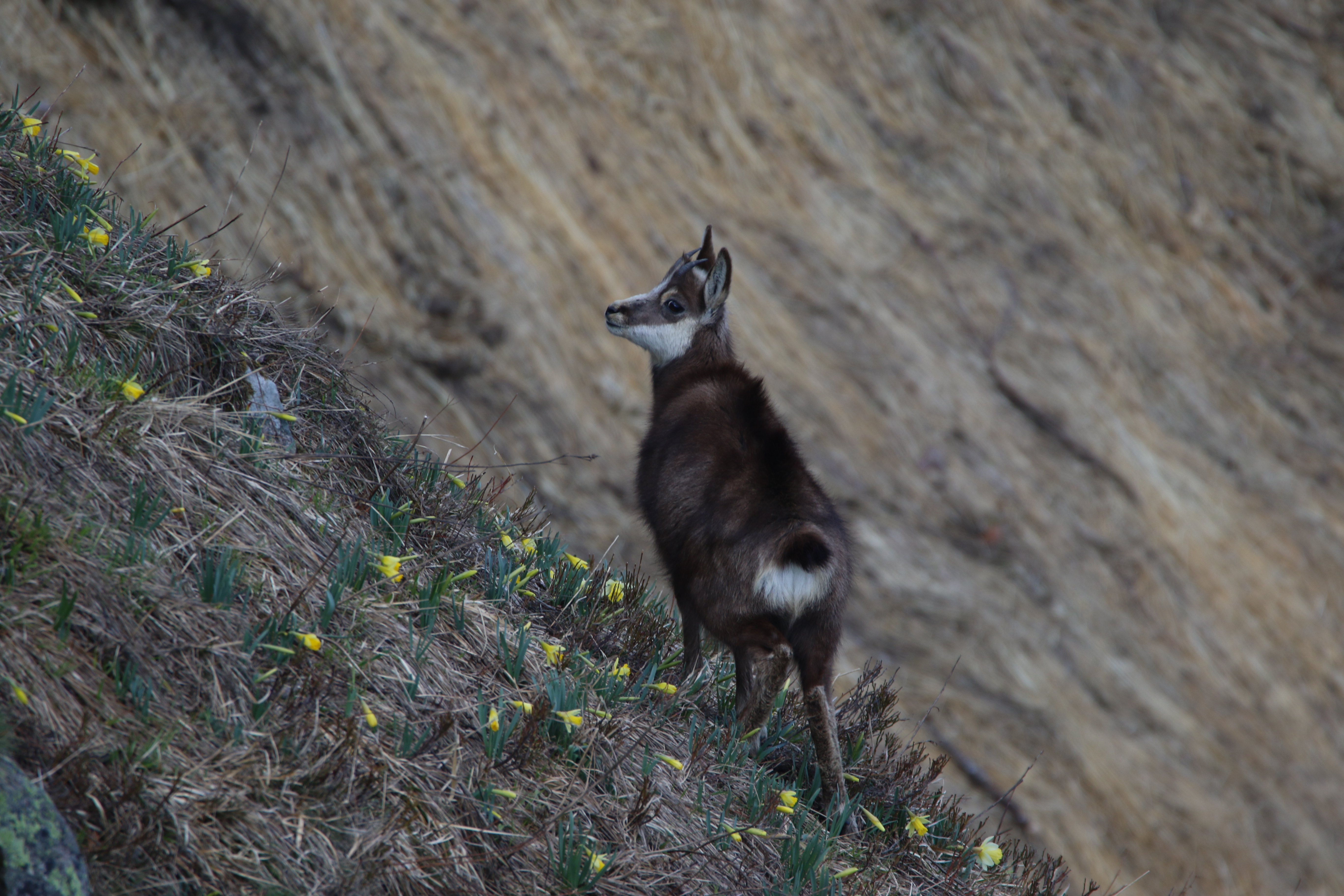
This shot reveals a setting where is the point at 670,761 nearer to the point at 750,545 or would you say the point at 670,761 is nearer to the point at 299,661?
the point at 750,545

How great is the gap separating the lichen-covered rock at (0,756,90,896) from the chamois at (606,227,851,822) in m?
2.45

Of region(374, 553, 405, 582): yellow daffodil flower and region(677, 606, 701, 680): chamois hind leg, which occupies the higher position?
region(374, 553, 405, 582): yellow daffodil flower

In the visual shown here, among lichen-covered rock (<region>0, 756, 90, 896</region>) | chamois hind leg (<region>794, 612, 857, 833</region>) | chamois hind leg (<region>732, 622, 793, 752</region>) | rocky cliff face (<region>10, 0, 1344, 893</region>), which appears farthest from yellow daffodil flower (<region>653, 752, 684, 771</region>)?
rocky cliff face (<region>10, 0, 1344, 893</region>)

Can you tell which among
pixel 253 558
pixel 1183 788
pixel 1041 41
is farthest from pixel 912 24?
pixel 253 558

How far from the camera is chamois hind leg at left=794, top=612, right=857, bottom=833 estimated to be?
14.9 ft

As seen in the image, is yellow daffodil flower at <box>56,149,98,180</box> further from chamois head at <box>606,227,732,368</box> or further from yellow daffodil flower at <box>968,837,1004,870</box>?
yellow daffodil flower at <box>968,837,1004,870</box>

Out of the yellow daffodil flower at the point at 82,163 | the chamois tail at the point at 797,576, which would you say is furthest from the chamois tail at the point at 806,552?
the yellow daffodil flower at the point at 82,163

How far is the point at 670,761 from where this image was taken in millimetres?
4062

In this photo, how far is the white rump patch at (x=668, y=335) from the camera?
655 centimetres

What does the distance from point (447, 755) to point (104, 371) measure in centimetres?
179

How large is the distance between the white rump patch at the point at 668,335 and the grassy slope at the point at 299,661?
5.25ft

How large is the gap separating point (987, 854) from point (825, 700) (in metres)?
0.89

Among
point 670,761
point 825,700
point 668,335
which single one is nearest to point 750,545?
point 825,700

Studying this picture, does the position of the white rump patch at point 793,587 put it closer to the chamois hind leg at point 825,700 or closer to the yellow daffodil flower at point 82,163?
the chamois hind leg at point 825,700
